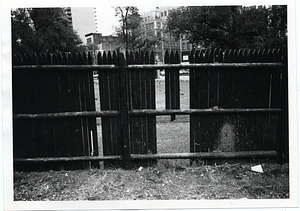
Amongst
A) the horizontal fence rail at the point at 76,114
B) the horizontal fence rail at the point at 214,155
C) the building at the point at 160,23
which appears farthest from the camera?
the building at the point at 160,23

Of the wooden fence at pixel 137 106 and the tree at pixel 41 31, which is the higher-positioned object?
the tree at pixel 41 31

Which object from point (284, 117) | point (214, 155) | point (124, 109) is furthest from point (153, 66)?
point (284, 117)

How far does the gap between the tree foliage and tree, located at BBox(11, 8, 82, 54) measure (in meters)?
2.31

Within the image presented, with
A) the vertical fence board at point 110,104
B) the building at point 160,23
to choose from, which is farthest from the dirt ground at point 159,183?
the building at point 160,23

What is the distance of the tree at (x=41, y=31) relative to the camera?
2977 mm

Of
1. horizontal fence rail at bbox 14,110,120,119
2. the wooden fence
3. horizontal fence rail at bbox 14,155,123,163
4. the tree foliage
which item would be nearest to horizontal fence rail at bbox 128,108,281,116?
the wooden fence

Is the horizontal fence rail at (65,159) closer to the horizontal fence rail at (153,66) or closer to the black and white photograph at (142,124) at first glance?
the black and white photograph at (142,124)

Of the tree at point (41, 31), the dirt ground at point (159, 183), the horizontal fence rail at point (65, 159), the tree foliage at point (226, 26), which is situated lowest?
the dirt ground at point (159, 183)

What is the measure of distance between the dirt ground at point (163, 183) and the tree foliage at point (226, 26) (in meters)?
2.27

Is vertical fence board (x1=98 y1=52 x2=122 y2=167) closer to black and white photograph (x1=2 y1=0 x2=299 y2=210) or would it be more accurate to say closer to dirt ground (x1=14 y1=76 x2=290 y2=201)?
black and white photograph (x1=2 y1=0 x2=299 y2=210)

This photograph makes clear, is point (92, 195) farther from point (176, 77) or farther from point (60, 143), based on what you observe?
point (176, 77)

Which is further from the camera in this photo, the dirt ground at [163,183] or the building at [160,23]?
the building at [160,23]

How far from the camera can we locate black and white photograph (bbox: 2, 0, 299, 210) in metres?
2.62
